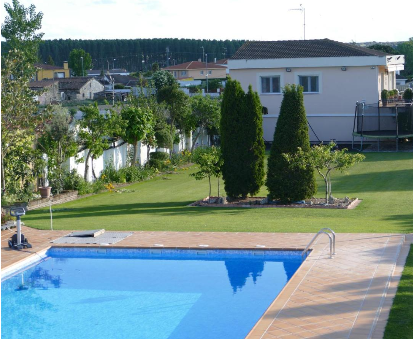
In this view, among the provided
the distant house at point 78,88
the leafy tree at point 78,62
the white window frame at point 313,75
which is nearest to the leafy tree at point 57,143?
the white window frame at point 313,75

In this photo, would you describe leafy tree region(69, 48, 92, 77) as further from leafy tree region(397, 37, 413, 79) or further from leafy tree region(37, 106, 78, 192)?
leafy tree region(37, 106, 78, 192)

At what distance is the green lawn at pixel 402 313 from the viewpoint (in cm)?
714

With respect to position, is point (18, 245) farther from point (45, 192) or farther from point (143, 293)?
point (45, 192)

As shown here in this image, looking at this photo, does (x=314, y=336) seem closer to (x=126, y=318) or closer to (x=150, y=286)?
(x=126, y=318)

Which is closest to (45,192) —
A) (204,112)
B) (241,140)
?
(241,140)

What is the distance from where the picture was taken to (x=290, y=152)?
59.0 ft

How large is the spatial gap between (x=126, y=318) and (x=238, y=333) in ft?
5.57

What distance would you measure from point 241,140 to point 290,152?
5.17 feet

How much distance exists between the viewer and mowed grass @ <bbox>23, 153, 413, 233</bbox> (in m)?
14.4

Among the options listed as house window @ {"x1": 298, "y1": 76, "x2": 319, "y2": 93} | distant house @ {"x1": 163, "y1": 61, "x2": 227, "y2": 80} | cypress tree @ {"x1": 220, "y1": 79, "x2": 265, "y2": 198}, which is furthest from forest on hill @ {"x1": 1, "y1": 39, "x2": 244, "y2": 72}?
cypress tree @ {"x1": 220, "y1": 79, "x2": 265, "y2": 198}

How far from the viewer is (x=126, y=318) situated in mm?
8961

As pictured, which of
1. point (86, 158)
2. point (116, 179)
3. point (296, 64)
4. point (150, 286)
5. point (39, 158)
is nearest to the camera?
point (150, 286)

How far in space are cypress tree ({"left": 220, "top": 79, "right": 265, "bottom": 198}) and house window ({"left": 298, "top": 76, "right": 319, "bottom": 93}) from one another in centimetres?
1767

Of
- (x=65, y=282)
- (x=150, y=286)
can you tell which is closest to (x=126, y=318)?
(x=150, y=286)
